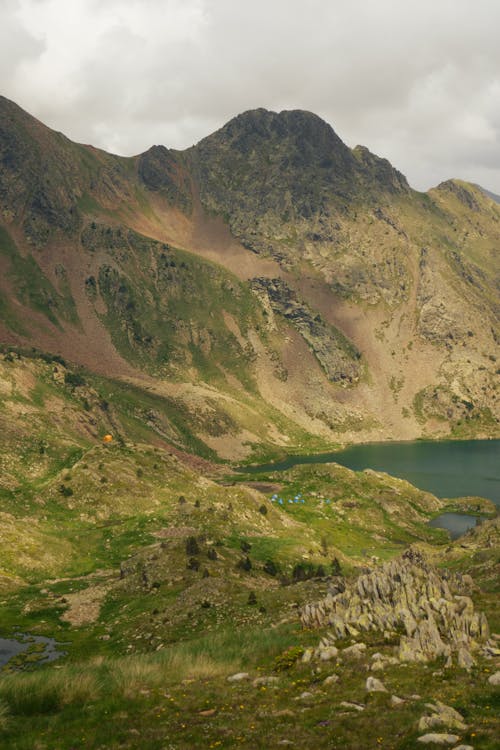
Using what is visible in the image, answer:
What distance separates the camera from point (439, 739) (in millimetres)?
15977

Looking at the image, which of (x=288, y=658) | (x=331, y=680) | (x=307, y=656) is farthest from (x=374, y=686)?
(x=288, y=658)

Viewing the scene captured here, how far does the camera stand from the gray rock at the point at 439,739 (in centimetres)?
1588

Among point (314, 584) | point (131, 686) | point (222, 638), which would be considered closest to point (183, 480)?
point (314, 584)

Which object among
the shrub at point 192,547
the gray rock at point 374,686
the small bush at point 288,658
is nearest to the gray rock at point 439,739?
the gray rock at point 374,686

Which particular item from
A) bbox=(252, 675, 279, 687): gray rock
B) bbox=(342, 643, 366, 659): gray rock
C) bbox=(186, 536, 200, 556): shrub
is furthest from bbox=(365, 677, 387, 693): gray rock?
bbox=(186, 536, 200, 556): shrub

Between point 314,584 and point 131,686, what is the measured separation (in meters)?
32.8

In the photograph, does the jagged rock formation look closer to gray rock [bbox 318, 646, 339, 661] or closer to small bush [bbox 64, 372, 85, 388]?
gray rock [bbox 318, 646, 339, 661]

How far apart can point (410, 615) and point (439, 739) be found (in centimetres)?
1382

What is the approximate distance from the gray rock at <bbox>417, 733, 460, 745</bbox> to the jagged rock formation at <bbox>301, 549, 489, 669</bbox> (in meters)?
8.00

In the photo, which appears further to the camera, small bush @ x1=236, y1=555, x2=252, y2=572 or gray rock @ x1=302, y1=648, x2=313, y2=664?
small bush @ x1=236, y1=555, x2=252, y2=572

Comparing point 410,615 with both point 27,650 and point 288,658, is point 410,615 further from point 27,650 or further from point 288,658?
point 27,650

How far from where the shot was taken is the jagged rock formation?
25.7m

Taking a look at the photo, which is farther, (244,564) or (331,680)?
(244,564)

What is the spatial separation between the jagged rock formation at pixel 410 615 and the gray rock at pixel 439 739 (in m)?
8.00
